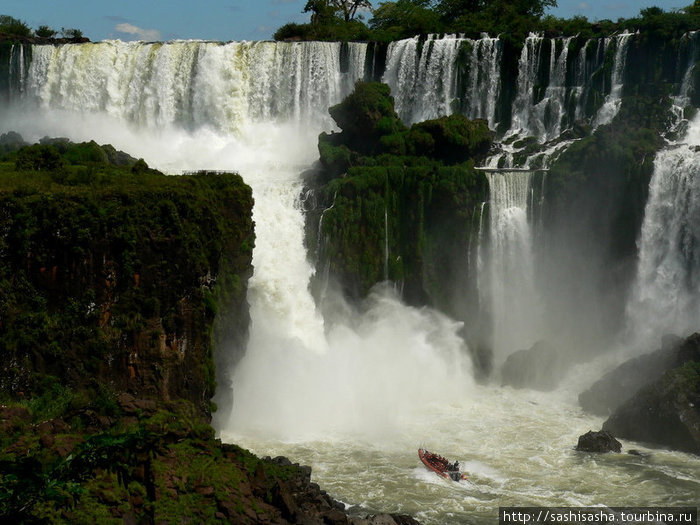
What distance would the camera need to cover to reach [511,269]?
3975cm

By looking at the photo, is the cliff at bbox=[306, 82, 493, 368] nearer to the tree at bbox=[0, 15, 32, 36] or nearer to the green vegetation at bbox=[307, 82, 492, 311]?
the green vegetation at bbox=[307, 82, 492, 311]

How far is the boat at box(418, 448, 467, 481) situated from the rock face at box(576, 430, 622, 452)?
4472 millimetres

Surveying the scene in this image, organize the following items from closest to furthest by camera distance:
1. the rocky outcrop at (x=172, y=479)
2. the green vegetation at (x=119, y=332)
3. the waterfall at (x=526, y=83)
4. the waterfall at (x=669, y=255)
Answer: the rocky outcrop at (x=172, y=479), the green vegetation at (x=119, y=332), the waterfall at (x=669, y=255), the waterfall at (x=526, y=83)

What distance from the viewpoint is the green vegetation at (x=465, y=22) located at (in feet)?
154

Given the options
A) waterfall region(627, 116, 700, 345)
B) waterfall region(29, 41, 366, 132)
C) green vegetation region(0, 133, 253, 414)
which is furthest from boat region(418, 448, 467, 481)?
waterfall region(29, 41, 366, 132)

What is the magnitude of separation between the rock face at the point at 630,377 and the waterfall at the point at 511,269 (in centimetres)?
552

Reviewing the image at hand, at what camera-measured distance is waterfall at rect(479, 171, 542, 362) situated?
39.1 meters

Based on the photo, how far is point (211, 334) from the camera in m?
27.9

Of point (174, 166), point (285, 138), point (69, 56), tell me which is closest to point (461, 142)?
point (285, 138)

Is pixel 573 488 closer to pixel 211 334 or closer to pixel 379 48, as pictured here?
pixel 211 334

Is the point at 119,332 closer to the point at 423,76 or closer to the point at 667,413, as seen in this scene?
the point at 667,413

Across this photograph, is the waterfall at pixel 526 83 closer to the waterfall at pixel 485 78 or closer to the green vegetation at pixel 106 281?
the waterfall at pixel 485 78

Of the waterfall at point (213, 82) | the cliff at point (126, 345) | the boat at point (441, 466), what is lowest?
the boat at point (441, 466)

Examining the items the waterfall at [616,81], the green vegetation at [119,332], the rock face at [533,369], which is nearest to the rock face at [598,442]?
the rock face at [533,369]
